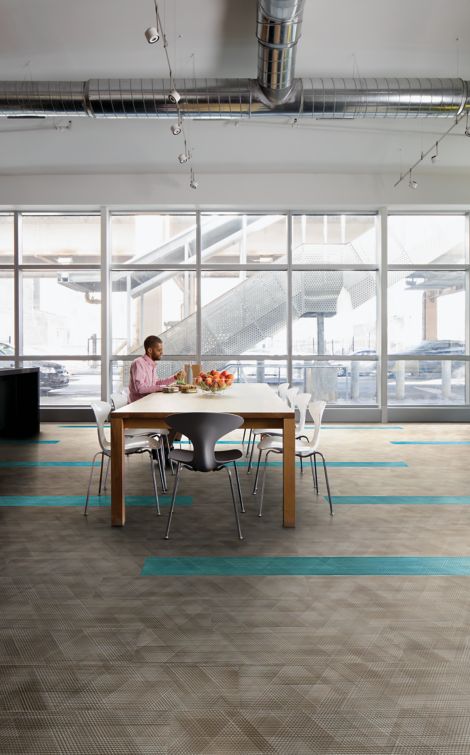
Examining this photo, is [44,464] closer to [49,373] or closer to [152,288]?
[49,373]

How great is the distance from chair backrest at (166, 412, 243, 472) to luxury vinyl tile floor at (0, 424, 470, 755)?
540mm

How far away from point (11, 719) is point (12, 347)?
9.05 metres

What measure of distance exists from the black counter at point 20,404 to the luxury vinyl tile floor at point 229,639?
159 inches

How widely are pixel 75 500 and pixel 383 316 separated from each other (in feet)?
22.7

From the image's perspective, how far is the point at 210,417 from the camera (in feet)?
12.0

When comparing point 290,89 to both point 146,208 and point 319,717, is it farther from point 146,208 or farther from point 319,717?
point 319,717

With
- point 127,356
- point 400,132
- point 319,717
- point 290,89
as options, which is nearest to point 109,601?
point 319,717

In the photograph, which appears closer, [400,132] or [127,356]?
[400,132]

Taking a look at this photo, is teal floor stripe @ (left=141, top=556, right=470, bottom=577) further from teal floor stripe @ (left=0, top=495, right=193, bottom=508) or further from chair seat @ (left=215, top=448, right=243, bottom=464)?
teal floor stripe @ (left=0, top=495, right=193, bottom=508)

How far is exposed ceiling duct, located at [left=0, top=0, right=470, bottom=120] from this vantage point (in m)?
6.29

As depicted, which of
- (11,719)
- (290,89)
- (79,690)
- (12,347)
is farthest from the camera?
(12,347)

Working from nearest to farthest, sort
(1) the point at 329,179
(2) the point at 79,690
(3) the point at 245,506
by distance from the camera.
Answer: (2) the point at 79,690
(3) the point at 245,506
(1) the point at 329,179

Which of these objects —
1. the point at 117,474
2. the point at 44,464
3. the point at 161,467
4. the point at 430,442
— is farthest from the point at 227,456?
the point at 430,442

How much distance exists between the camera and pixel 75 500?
4.74m
